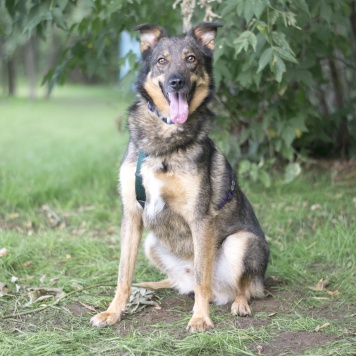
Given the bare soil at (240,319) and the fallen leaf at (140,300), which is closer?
the bare soil at (240,319)

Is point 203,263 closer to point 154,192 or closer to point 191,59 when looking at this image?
point 154,192

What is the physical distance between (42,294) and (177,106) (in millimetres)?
1574

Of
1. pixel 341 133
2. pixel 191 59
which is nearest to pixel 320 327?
pixel 191 59

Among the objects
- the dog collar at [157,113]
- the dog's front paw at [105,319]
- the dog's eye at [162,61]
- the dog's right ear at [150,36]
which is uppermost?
the dog's right ear at [150,36]

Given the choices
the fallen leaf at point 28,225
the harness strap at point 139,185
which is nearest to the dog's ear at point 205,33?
the harness strap at point 139,185

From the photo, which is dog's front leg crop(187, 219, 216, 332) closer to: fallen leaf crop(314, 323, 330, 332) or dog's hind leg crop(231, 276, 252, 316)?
dog's hind leg crop(231, 276, 252, 316)

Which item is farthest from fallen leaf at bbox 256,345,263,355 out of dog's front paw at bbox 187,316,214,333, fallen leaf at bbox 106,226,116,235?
fallen leaf at bbox 106,226,116,235

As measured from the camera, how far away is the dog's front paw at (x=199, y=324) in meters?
3.51

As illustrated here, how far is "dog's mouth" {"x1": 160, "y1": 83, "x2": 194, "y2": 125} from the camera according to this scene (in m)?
3.70

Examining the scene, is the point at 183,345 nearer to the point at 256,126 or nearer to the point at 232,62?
the point at 232,62

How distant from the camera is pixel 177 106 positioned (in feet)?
12.2

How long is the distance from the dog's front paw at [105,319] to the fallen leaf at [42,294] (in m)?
0.47

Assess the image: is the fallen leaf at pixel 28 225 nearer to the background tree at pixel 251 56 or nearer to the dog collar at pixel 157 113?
the background tree at pixel 251 56

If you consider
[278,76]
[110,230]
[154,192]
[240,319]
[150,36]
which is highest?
[150,36]
